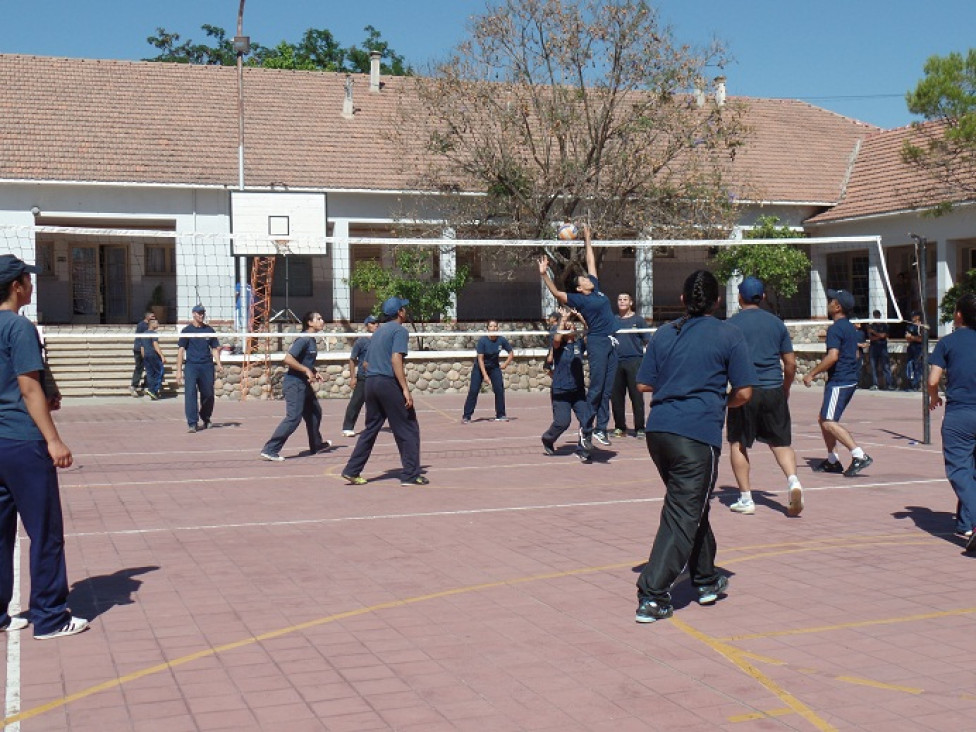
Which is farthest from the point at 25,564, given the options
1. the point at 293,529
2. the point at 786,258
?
the point at 786,258

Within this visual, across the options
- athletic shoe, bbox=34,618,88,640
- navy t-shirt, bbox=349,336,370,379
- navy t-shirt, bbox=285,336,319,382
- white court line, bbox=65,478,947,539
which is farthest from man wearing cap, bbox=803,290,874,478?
athletic shoe, bbox=34,618,88,640

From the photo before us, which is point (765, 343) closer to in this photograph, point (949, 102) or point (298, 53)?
point (949, 102)

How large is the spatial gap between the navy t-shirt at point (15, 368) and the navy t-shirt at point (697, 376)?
340 centimetres

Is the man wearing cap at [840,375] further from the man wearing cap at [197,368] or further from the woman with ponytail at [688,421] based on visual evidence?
the man wearing cap at [197,368]

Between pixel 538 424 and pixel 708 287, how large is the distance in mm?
12806

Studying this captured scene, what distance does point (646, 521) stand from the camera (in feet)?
33.0

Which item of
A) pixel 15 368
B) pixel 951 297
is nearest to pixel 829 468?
pixel 15 368

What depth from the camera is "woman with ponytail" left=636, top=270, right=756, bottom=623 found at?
267 inches

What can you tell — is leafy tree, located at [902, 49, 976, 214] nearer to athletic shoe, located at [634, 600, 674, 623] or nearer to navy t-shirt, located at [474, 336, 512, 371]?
navy t-shirt, located at [474, 336, 512, 371]

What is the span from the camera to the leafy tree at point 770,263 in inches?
1131

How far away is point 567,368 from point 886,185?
2094 cm

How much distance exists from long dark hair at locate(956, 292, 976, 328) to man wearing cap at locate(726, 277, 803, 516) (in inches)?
60.6

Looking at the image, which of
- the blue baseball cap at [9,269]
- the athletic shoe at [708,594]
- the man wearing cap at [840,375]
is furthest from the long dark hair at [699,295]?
the man wearing cap at [840,375]

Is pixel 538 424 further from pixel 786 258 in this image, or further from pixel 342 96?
pixel 342 96
